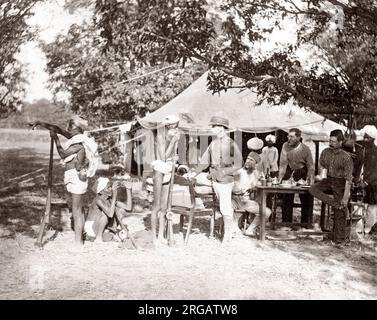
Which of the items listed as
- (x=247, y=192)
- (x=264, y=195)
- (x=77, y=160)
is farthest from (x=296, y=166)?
(x=77, y=160)

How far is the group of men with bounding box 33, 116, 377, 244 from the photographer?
7555mm

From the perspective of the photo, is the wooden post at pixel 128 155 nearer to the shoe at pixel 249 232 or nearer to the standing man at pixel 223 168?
the shoe at pixel 249 232

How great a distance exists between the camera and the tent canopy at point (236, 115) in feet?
58.0

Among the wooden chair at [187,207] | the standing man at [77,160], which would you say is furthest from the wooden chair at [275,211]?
the standing man at [77,160]

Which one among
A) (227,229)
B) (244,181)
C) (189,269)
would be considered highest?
(244,181)

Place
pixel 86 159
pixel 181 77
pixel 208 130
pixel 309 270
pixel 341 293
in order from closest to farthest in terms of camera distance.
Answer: pixel 341 293
pixel 309 270
pixel 86 159
pixel 208 130
pixel 181 77

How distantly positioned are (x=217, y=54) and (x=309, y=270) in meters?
3.44

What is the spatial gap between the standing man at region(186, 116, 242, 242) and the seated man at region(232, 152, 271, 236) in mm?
540

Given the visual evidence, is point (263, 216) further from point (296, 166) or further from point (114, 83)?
point (114, 83)

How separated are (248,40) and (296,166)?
9.25ft

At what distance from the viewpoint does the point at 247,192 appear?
905cm
